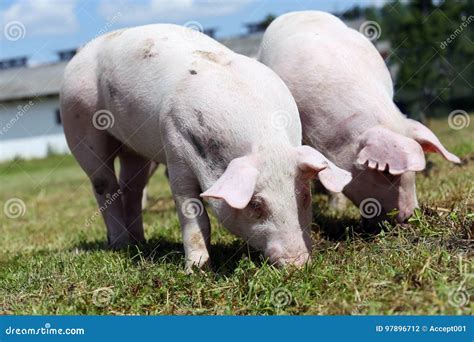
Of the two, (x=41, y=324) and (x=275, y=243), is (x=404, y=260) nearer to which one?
(x=275, y=243)

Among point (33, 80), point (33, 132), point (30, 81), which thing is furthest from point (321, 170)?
point (33, 80)

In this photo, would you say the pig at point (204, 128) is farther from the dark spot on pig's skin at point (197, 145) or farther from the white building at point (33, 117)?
the white building at point (33, 117)

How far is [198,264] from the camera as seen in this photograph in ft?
15.6

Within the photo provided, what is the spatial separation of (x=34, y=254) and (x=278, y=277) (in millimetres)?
2927

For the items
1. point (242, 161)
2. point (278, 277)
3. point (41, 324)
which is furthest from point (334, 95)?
point (41, 324)

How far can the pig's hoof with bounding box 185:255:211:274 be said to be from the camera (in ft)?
15.4

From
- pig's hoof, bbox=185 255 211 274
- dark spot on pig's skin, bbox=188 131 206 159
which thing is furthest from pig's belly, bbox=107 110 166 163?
pig's hoof, bbox=185 255 211 274

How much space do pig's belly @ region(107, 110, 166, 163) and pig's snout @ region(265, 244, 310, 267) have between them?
136cm

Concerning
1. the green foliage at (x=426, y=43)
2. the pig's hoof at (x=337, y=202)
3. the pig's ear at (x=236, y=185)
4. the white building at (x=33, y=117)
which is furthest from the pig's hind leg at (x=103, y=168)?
the white building at (x=33, y=117)

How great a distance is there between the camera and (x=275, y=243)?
14.6ft

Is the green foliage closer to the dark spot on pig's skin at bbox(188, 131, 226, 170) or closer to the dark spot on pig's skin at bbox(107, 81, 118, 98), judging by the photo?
the dark spot on pig's skin at bbox(107, 81, 118, 98)

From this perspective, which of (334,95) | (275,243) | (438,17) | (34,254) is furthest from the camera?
(438,17)

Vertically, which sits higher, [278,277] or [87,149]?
[278,277]

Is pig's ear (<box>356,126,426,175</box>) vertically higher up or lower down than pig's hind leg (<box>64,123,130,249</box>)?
higher up
